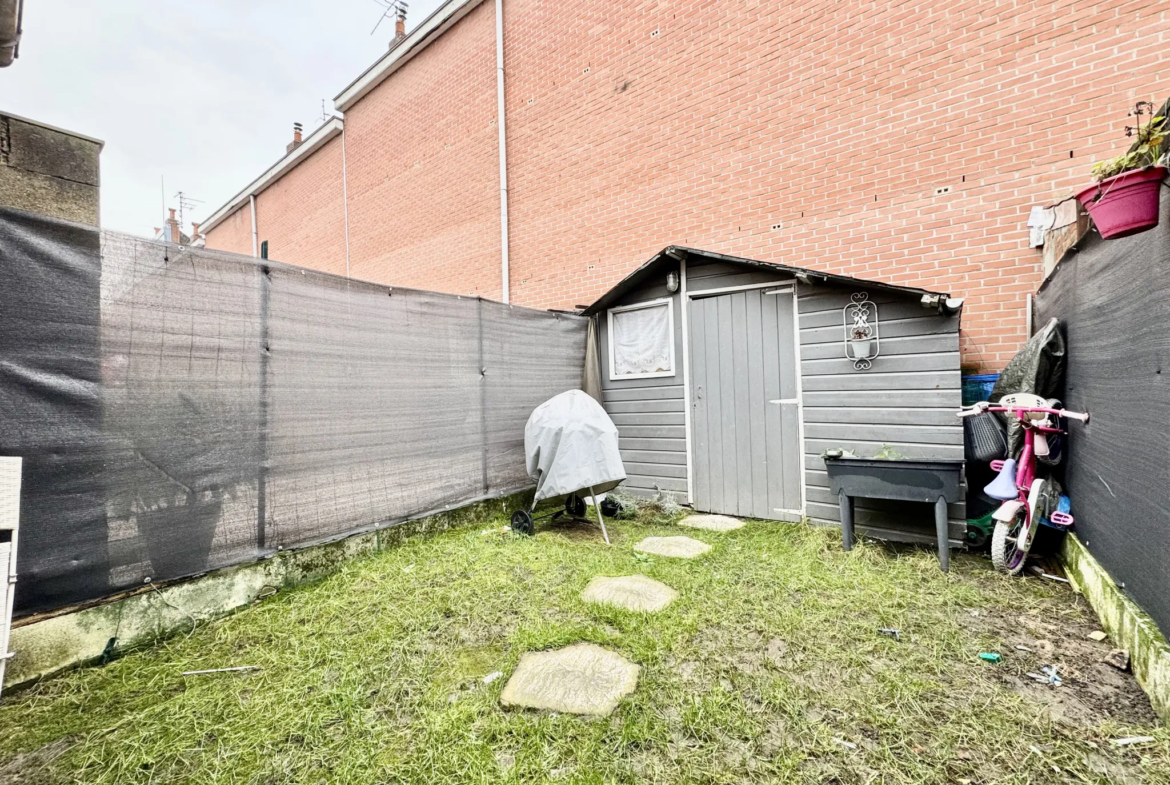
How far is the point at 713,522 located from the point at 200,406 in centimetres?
402

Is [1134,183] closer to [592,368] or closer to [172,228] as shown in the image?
[592,368]

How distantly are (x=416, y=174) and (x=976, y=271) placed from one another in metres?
8.84

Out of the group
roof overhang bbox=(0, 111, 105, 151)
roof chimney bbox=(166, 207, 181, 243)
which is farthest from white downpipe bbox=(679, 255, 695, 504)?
roof chimney bbox=(166, 207, 181, 243)

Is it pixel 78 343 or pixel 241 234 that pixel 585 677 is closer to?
pixel 78 343

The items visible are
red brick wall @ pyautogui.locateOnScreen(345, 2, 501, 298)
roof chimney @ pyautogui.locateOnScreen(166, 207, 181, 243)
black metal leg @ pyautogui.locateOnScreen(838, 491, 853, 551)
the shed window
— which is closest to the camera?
black metal leg @ pyautogui.locateOnScreen(838, 491, 853, 551)

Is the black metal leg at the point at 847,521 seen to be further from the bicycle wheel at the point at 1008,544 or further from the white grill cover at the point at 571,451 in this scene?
the white grill cover at the point at 571,451

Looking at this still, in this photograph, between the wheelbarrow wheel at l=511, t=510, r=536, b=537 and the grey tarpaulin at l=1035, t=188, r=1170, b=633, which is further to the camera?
the wheelbarrow wheel at l=511, t=510, r=536, b=537

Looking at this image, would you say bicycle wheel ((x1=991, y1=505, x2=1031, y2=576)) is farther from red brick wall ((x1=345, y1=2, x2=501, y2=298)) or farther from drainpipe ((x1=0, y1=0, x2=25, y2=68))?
red brick wall ((x1=345, y1=2, x2=501, y2=298))

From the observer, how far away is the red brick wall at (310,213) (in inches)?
438

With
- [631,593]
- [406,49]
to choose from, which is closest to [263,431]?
[631,593]

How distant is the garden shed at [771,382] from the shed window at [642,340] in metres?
0.01

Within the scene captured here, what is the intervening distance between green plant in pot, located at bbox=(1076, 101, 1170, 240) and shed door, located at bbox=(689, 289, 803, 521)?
250cm

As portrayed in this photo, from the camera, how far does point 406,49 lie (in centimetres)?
904

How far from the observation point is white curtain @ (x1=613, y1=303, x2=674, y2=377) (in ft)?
16.8
